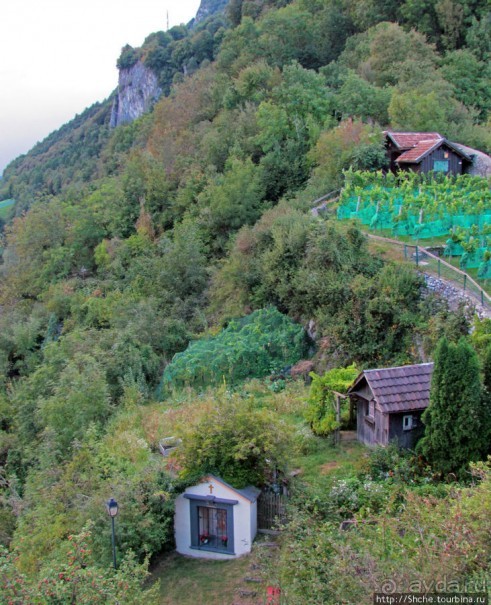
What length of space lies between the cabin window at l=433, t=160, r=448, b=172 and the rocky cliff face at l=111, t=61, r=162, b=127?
5055 cm

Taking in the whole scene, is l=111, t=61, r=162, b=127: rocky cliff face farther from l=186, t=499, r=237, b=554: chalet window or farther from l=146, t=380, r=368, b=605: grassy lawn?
l=186, t=499, r=237, b=554: chalet window

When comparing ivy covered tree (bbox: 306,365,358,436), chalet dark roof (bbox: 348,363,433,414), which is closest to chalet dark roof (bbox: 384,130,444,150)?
ivy covered tree (bbox: 306,365,358,436)

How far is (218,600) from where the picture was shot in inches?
392

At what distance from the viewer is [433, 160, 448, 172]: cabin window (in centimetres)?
2714

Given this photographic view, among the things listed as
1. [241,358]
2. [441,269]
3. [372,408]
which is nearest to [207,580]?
[372,408]

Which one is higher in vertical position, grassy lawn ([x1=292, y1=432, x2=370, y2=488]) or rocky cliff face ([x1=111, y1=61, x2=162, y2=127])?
rocky cliff face ([x1=111, y1=61, x2=162, y2=127])

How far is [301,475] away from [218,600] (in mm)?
3148

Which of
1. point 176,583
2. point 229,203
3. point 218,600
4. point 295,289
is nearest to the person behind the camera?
point 218,600

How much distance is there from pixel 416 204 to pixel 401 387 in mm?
10638

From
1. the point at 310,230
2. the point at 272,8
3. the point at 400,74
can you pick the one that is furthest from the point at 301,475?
the point at 272,8

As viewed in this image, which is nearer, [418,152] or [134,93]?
[418,152]

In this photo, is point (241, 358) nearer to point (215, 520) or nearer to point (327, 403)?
point (327, 403)

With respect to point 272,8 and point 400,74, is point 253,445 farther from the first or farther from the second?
point 272,8

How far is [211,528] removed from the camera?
446 inches
